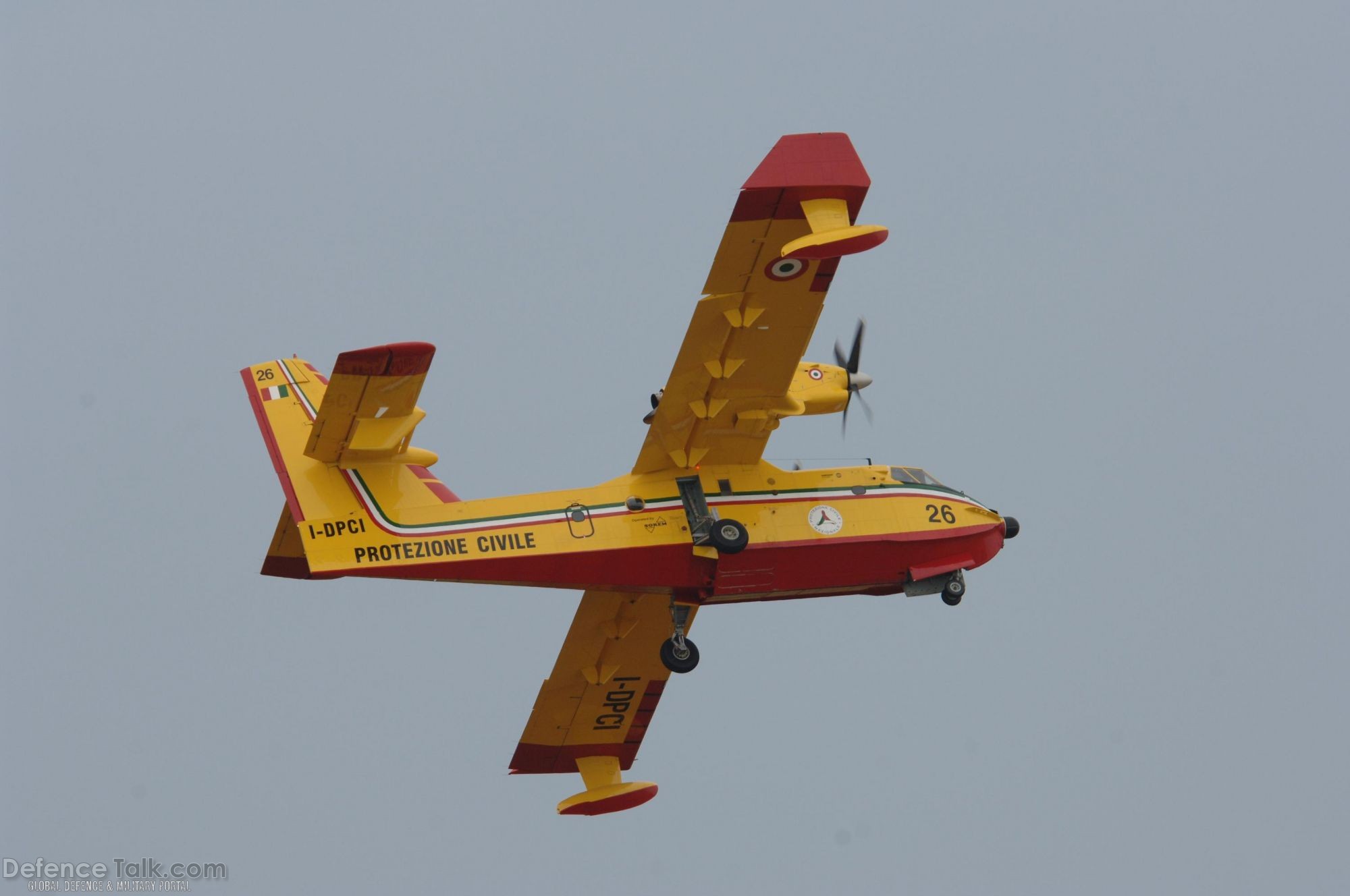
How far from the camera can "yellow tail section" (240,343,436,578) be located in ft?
87.7

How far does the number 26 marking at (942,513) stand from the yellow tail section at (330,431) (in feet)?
25.5

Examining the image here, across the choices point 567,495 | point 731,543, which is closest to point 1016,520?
point 731,543

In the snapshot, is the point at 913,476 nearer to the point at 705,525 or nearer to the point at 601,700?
the point at 705,525

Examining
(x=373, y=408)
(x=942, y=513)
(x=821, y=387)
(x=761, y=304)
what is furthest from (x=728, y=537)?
(x=373, y=408)

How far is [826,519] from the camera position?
30203 millimetres

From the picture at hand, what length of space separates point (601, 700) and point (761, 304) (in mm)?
9869

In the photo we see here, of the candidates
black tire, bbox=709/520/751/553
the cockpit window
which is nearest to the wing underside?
black tire, bbox=709/520/751/553

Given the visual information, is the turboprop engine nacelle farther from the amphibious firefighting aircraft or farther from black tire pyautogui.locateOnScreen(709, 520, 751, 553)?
black tire pyautogui.locateOnScreen(709, 520, 751, 553)

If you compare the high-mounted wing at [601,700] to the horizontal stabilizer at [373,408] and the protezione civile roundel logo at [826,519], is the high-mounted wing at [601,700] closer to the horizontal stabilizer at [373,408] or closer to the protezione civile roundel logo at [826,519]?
the protezione civile roundel logo at [826,519]

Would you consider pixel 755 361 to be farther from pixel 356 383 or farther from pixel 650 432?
pixel 356 383

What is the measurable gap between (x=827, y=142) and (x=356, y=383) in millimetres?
7060

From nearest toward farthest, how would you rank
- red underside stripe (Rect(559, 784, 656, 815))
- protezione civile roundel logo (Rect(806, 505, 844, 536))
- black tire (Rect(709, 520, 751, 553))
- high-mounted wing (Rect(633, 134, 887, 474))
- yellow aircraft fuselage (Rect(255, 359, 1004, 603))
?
high-mounted wing (Rect(633, 134, 887, 474)) → yellow aircraft fuselage (Rect(255, 359, 1004, 603)) → black tire (Rect(709, 520, 751, 553)) → protezione civile roundel logo (Rect(806, 505, 844, 536)) → red underside stripe (Rect(559, 784, 656, 815))

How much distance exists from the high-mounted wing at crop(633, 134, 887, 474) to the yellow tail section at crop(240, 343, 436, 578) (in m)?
3.83

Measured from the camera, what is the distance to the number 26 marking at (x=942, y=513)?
30984mm
